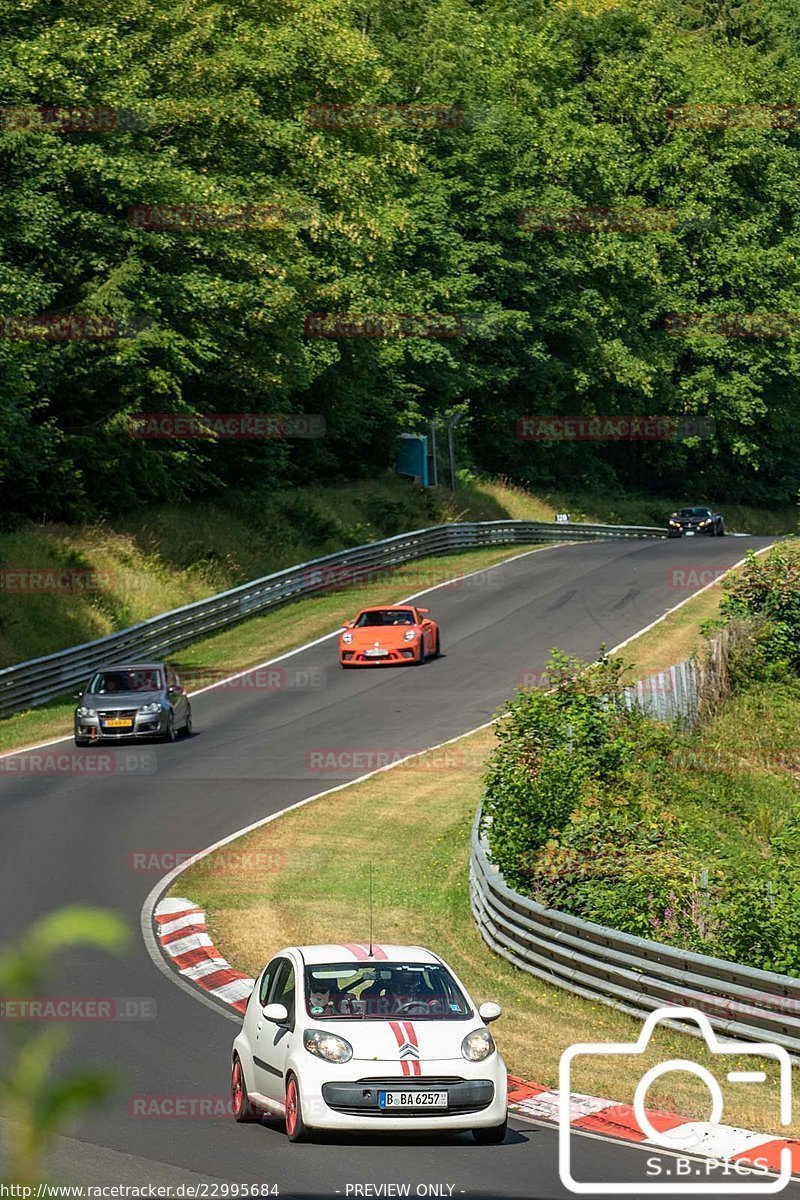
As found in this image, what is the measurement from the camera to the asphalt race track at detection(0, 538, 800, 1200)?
31.9 ft

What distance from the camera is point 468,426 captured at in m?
73.9

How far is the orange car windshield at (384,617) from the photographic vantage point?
133ft

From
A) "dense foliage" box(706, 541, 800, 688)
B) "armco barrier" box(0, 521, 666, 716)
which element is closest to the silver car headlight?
"dense foliage" box(706, 541, 800, 688)

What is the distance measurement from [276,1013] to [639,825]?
31.3 ft

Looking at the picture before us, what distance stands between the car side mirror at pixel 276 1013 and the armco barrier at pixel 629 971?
4.58m

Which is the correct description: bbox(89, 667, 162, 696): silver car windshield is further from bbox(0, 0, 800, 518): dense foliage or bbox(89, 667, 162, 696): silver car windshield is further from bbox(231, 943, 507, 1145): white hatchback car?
bbox(231, 943, 507, 1145): white hatchback car

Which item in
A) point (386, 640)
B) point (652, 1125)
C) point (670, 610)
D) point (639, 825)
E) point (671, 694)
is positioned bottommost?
point (670, 610)

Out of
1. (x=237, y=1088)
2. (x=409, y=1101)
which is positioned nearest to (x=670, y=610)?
(x=237, y=1088)

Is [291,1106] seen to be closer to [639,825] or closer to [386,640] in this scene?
[639,825]

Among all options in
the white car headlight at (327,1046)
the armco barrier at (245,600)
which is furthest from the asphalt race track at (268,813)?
the armco barrier at (245,600)

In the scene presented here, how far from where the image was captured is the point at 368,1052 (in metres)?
10.8

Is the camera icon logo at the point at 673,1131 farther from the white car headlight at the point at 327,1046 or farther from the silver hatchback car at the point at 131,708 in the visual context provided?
the silver hatchback car at the point at 131,708

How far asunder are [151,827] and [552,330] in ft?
169

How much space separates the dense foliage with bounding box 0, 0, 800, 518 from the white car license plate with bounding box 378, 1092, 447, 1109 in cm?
3009
